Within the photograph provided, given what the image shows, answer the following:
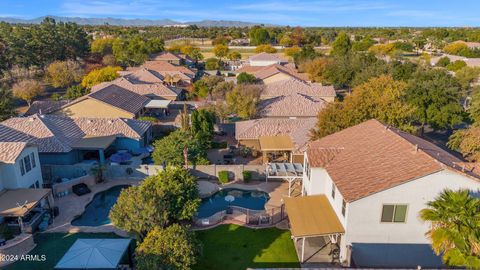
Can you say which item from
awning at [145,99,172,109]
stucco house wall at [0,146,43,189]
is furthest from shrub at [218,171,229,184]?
awning at [145,99,172,109]

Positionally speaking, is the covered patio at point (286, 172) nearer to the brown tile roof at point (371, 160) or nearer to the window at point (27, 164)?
the brown tile roof at point (371, 160)

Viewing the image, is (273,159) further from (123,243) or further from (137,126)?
(123,243)

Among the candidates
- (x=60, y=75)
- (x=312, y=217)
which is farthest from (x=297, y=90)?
(x=60, y=75)

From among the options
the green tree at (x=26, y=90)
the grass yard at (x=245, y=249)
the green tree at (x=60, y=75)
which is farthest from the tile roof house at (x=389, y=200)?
the green tree at (x=60, y=75)

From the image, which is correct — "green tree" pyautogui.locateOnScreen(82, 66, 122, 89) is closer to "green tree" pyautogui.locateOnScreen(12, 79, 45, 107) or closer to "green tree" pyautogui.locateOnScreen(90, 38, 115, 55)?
"green tree" pyautogui.locateOnScreen(12, 79, 45, 107)

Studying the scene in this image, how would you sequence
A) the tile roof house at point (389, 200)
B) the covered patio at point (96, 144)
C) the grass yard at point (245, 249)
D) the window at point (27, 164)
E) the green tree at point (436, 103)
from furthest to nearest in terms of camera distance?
the green tree at point (436, 103) < the covered patio at point (96, 144) < the window at point (27, 164) < the grass yard at point (245, 249) < the tile roof house at point (389, 200)

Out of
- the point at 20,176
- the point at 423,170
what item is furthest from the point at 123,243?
the point at 423,170
